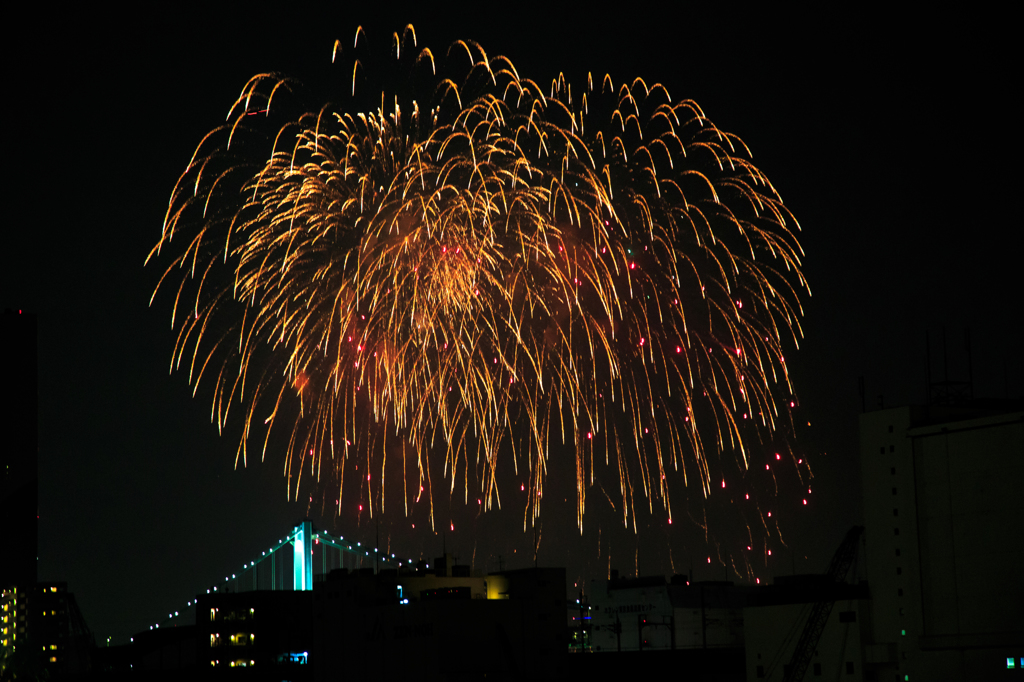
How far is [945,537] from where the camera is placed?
6147cm

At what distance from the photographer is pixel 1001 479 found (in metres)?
59.0

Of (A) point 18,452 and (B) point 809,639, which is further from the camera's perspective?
(A) point 18,452

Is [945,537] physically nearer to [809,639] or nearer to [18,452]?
[809,639]

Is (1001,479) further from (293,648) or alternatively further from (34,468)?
(34,468)

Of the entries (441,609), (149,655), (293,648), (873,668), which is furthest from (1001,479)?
(149,655)

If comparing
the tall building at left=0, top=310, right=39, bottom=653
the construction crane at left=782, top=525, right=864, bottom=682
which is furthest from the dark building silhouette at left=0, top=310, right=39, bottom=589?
the construction crane at left=782, top=525, right=864, bottom=682

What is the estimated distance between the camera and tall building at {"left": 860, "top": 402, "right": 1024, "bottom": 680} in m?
58.5

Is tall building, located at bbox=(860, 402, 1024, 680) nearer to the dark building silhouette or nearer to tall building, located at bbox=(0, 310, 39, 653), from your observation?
tall building, located at bbox=(0, 310, 39, 653)

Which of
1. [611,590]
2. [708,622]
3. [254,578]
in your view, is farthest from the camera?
[254,578]

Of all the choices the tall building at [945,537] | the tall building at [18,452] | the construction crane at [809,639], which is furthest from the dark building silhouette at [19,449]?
the tall building at [945,537]

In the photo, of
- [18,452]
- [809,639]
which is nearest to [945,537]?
[809,639]

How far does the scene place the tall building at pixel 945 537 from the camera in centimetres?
5850

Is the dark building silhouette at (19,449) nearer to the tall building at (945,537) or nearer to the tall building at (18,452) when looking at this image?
the tall building at (18,452)

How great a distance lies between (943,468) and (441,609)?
39.5 meters
